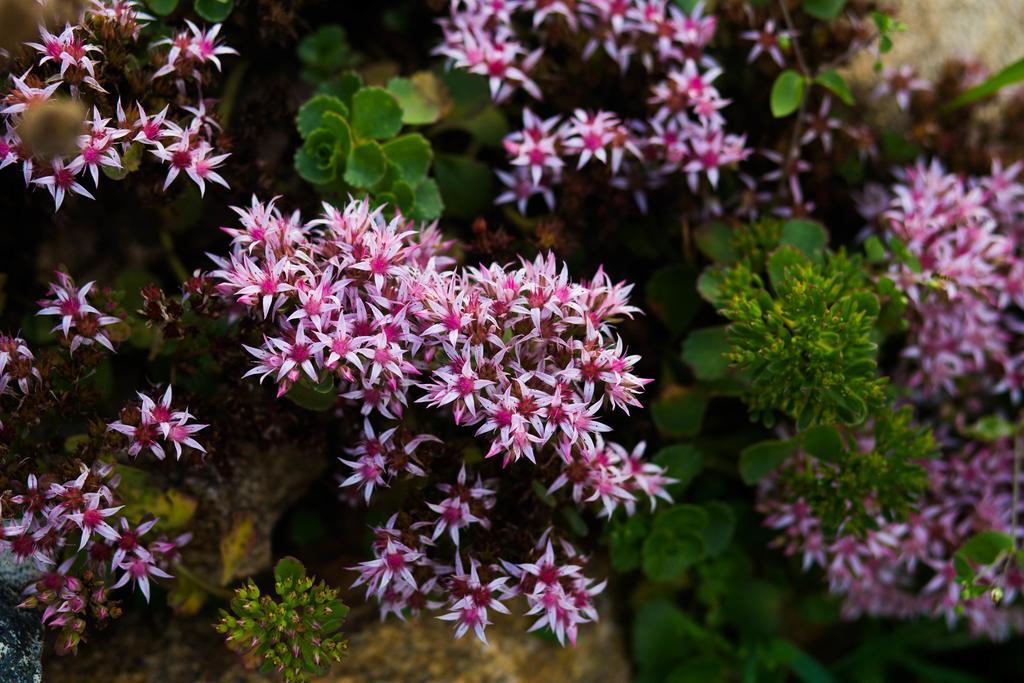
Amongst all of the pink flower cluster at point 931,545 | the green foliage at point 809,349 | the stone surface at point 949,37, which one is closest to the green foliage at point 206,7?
the green foliage at point 809,349

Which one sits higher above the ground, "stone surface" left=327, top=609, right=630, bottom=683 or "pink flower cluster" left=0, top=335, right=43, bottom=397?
"pink flower cluster" left=0, top=335, right=43, bottom=397

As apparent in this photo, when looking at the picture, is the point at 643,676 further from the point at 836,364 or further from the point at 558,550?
the point at 836,364

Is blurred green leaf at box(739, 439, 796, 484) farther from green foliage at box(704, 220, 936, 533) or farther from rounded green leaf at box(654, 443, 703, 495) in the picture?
rounded green leaf at box(654, 443, 703, 495)

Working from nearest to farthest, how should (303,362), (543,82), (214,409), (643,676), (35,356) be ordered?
(303,362), (35,356), (214,409), (543,82), (643,676)

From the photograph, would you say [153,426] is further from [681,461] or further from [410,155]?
[681,461]

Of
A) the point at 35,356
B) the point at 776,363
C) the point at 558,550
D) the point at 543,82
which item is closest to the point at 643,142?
the point at 543,82

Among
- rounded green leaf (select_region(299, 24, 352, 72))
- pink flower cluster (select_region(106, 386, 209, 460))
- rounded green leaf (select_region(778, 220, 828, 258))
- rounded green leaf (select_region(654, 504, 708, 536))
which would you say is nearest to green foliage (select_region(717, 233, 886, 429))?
rounded green leaf (select_region(778, 220, 828, 258))

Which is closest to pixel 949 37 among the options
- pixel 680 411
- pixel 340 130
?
pixel 680 411
